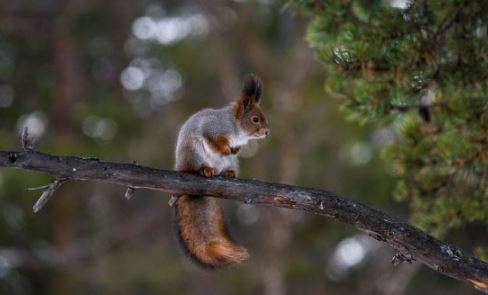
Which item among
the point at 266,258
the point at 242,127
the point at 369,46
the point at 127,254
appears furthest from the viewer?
the point at 127,254

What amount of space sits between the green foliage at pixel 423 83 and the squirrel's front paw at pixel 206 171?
23.7 inches

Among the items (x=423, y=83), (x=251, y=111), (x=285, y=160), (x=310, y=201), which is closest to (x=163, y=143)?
(x=285, y=160)

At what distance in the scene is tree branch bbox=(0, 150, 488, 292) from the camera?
2773 millimetres

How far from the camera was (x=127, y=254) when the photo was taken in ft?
27.2

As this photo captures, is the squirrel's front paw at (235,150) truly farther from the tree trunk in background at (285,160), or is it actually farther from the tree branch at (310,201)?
the tree trunk in background at (285,160)

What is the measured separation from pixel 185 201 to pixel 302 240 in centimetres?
511

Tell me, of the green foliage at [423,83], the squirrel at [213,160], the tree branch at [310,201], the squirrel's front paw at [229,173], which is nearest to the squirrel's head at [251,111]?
the squirrel at [213,160]

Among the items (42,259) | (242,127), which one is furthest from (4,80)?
(242,127)

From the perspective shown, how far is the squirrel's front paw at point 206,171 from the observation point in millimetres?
3329

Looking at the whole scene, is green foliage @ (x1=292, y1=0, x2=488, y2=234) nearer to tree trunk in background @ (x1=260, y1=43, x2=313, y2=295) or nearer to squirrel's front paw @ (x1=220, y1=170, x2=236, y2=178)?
squirrel's front paw @ (x1=220, y1=170, x2=236, y2=178)

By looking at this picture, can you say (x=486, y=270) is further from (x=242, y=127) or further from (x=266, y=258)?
(x=266, y=258)

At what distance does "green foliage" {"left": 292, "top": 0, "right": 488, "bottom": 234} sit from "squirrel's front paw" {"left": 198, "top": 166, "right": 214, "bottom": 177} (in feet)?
1.98

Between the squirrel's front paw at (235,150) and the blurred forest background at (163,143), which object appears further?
the blurred forest background at (163,143)

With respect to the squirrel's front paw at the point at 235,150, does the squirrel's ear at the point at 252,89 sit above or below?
above
